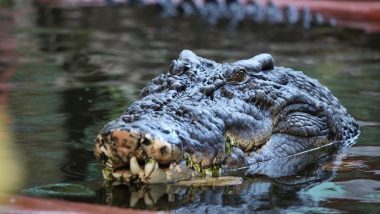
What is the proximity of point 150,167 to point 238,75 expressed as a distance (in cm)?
116

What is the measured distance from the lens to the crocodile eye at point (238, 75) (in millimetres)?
4773

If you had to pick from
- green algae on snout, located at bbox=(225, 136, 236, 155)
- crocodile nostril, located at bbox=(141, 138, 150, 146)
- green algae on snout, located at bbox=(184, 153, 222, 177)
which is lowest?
green algae on snout, located at bbox=(184, 153, 222, 177)

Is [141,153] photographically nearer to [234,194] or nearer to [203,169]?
[203,169]

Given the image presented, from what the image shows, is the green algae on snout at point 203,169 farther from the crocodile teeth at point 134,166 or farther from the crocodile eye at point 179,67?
the crocodile eye at point 179,67

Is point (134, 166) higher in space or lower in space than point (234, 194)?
higher

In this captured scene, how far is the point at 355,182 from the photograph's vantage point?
4.25m

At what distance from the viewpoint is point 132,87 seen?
25.2 feet

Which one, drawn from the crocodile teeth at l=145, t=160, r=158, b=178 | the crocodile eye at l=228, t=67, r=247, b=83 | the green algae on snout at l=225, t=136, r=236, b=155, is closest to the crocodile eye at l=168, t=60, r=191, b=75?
the crocodile eye at l=228, t=67, r=247, b=83

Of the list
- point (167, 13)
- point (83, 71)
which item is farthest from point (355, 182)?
point (167, 13)


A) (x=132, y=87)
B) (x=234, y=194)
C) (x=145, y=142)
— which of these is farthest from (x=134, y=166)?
(x=132, y=87)

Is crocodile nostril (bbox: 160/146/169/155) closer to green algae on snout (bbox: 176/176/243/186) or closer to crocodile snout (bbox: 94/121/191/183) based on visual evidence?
crocodile snout (bbox: 94/121/191/183)

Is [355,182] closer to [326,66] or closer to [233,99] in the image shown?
[233,99]

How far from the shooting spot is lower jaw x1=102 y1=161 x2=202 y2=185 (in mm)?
3908

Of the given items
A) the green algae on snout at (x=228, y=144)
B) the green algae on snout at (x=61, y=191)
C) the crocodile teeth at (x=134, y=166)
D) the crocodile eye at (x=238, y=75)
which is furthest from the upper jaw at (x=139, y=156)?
the crocodile eye at (x=238, y=75)
